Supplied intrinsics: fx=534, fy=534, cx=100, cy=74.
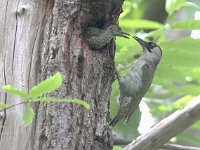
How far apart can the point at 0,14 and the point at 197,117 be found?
4.04 feet

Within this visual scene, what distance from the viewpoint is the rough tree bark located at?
2.69 metres

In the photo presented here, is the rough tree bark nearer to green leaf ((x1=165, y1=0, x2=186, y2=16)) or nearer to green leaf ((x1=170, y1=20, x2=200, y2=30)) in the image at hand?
green leaf ((x1=170, y1=20, x2=200, y2=30))

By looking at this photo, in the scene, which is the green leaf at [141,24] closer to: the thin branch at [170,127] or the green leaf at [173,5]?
the green leaf at [173,5]

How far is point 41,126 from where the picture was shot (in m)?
2.69

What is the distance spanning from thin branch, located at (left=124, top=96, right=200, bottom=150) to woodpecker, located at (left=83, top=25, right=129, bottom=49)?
0.72m

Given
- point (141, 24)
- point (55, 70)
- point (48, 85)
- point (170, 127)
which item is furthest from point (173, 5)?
point (48, 85)

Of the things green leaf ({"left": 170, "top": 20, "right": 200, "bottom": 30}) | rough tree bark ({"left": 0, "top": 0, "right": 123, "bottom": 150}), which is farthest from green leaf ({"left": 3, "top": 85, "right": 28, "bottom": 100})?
green leaf ({"left": 170, "top": 20, "right": 200, "bottom": 30})

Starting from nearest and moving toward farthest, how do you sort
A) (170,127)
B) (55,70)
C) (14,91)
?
(14,91), (170,127), (55,70)

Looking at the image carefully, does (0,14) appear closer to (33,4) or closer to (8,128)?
(33,4)

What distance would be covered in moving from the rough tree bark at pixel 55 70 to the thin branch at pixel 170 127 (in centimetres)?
33

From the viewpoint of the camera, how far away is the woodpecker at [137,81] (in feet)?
Result: 12.5

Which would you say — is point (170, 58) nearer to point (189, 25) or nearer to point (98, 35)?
point (189, 25)

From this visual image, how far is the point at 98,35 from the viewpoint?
3127 millimetres

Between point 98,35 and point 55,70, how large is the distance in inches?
17.2
